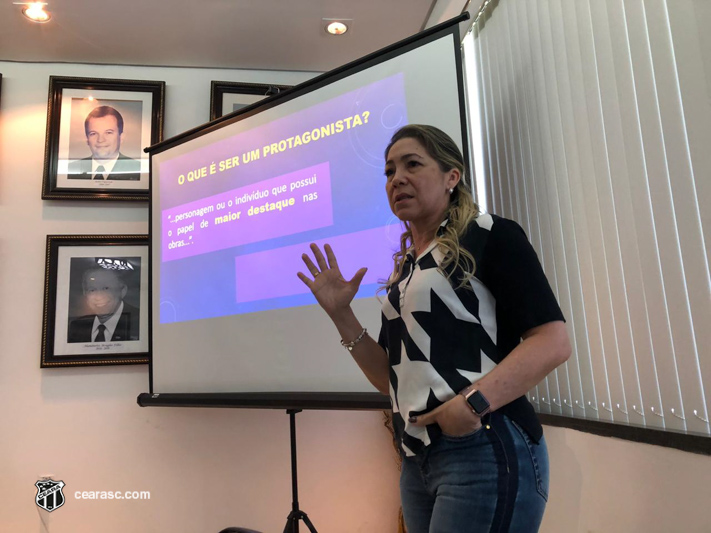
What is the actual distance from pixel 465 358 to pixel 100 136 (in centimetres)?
273

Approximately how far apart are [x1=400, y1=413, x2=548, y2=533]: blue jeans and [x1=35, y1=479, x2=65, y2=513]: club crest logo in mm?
2416

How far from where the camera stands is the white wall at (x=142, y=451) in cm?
259

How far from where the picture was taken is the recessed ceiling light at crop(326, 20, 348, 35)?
8.71 ft

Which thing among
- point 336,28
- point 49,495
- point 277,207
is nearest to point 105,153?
point 277,207

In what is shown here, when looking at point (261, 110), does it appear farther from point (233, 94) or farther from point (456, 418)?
point (456, 418)

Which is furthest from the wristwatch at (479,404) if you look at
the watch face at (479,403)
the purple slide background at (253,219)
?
the purple slide background at (253,219)

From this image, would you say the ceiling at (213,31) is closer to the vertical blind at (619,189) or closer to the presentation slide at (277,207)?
Answer: the presentation slide at (277,207)

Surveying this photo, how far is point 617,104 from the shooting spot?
1276 mm

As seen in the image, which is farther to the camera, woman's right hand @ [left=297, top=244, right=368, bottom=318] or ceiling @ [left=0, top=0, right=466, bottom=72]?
ceiling @ [left=0, top=0, right=466, bottom=72]

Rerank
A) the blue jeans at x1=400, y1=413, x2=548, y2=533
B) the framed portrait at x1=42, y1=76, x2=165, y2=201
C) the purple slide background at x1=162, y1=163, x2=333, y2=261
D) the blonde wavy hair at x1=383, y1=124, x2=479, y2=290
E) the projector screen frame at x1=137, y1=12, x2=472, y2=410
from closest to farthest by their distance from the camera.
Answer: the blue jeans at x1=400, y1=413, x2=548, y2=533
the blonde wavy hair at x1=383, y1=124, x2=479, y2=290
the projector screen frame at x1=137, y1=12, x2=472, y2=410
the purple slide background at x1=162, y1=163, x2=333, y2=261
the framed portrait at x1=42, y1=76, x2=165, y2=201

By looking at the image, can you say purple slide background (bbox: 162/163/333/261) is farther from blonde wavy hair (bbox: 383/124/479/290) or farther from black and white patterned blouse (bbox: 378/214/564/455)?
black and white patterned blouse (bbox: 378/214/564/455)

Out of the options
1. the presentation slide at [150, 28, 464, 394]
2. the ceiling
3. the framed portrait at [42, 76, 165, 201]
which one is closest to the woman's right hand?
the presentation slide at [150, 28, 464, 394]

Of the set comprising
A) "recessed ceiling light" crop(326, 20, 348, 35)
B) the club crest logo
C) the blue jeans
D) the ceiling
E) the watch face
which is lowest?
the club crest logo

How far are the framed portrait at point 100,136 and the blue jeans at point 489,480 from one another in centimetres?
250
